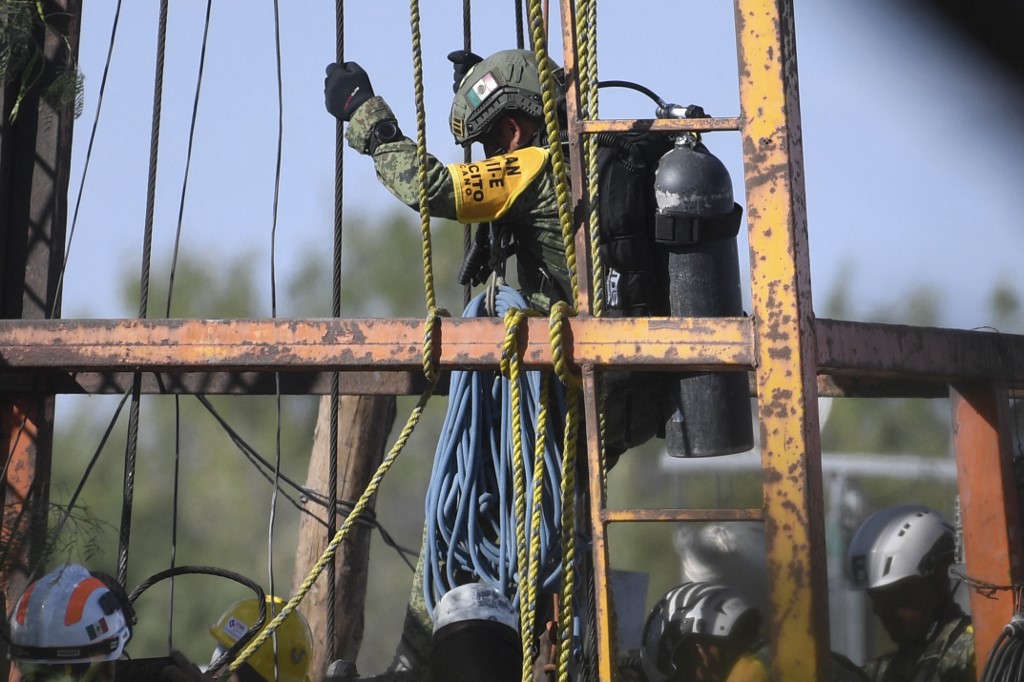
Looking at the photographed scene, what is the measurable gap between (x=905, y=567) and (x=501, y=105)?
102 inches

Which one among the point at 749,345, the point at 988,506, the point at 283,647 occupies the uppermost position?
the point at 749,345

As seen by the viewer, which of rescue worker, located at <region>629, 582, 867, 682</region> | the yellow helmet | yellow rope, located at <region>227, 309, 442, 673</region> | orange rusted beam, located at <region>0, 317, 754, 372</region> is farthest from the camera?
the yellow helmet

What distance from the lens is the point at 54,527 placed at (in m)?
4.71

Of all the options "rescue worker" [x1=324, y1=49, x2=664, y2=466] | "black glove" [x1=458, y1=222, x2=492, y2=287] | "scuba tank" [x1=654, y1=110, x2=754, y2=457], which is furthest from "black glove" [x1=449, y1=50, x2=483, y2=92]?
"scuba tank" [x1=654, y1=110, x2=754, y2=457]

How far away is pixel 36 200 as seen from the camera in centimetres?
512

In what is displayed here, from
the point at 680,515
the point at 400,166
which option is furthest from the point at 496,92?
the point at 680,515

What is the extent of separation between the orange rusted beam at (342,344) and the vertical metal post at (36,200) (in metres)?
1.46

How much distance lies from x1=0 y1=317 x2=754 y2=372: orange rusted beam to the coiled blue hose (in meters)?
0.70

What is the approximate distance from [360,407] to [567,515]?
3.50 m

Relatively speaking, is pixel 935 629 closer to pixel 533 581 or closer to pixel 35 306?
pixel 533 581

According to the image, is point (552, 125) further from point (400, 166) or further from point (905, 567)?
point (905, 567)

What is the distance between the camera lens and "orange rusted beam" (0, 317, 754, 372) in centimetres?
323

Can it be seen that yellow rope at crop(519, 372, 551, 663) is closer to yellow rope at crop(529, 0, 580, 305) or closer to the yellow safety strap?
yellow rope at crop(529, 0, 580, 305)

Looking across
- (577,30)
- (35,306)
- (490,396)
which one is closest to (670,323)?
(577,30)
